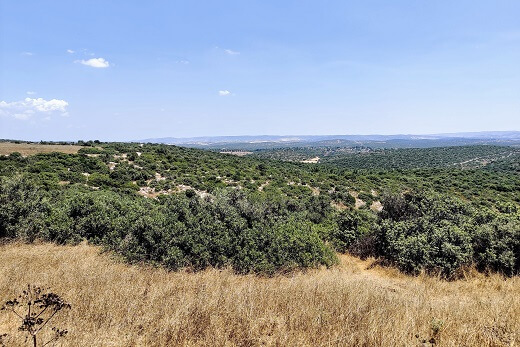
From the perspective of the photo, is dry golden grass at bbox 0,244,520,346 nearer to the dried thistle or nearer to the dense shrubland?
the dried thistle

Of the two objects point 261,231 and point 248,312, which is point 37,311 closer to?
point 248,312

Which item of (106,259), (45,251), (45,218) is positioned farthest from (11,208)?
(106,259)

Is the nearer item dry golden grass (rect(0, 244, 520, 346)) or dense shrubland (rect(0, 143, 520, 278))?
dry golden grass (rect(0, 244, 520, 346))

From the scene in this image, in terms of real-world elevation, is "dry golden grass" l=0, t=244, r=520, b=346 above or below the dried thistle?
below

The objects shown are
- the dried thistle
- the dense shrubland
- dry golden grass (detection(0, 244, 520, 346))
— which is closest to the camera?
the dried thistle

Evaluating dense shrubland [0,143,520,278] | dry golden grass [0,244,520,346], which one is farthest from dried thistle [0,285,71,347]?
dense shrubland [0,143,520,278]

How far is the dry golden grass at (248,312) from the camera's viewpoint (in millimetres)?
3652

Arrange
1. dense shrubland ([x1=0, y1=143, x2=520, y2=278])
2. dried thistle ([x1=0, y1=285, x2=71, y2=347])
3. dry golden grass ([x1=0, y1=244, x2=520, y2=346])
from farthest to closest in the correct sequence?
dense shrubland ([x1=0, y1=143, x2=520, y2=278])
dry golden grass ([x1=0, y1=244, x2=520, y2=346])
dried thistle ([x1=0, y1=285, x2=71, y2=347])

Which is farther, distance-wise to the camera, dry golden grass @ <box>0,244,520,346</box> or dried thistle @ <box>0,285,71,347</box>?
dry golden grass @ <box>0,244,520,346</box>

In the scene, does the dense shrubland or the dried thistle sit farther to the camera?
the dense shrubland

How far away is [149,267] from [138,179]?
27.9 m

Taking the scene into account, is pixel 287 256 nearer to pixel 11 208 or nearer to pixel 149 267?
pixel 149 267

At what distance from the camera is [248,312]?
4.28 m

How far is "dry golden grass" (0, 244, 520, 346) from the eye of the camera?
365 cm
